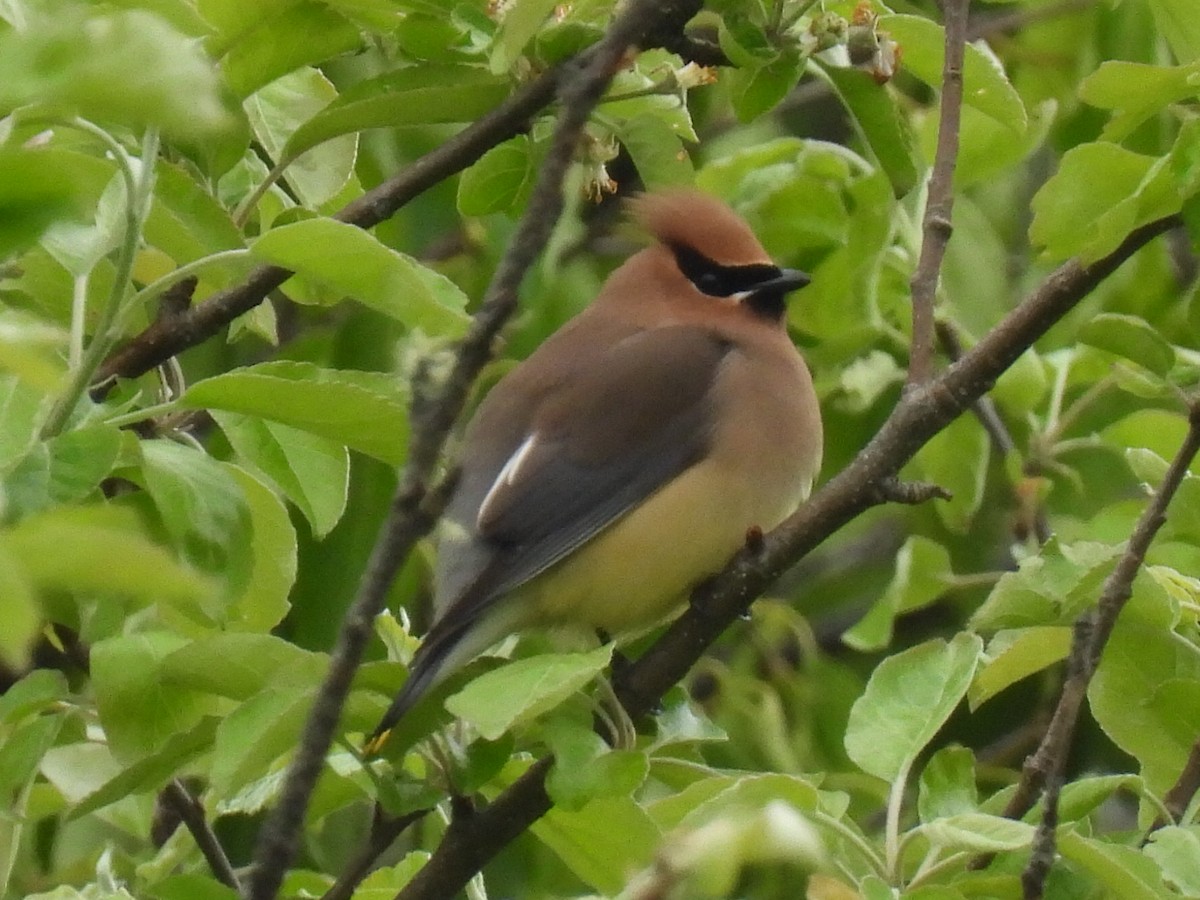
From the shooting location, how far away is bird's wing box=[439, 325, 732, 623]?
3.15 metres

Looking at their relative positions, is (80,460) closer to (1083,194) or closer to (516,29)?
(516,29)

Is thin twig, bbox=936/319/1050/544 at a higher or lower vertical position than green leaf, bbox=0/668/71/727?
lower

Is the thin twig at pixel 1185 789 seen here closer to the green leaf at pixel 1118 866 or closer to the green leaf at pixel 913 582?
the green leaf at pixel 1118 866

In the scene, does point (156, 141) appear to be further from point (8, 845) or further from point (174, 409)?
point (8, 845)

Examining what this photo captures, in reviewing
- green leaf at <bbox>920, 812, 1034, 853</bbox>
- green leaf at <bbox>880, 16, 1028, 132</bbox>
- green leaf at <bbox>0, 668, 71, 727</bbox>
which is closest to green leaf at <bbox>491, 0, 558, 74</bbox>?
green leaf at <bbox>880, 16, 1028, 132</bbox>

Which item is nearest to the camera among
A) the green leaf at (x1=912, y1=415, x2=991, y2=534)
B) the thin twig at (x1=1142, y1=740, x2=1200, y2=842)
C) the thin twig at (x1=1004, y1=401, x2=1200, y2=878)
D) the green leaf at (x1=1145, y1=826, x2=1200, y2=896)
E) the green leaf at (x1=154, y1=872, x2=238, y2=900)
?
the green leaf at (x1=1145, y1=826, x2=1200, y2=896)

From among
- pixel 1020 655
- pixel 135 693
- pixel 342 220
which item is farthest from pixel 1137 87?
pixel 135 693

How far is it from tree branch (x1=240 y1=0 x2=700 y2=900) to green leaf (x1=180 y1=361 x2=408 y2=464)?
2.10 ft

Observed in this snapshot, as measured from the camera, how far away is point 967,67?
2561 millimetres

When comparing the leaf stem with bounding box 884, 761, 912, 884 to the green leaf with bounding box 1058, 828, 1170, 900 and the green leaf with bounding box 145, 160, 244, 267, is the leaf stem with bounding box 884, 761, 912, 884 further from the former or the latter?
the green leaf with bounding box 145, 160, 244, 267

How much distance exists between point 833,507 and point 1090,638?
1.10 ft

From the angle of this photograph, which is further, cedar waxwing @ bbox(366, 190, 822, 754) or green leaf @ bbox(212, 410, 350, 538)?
cedar waxwing @ bbox(366, 190, 822, 754)

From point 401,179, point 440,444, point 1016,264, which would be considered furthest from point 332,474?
point 1016,264

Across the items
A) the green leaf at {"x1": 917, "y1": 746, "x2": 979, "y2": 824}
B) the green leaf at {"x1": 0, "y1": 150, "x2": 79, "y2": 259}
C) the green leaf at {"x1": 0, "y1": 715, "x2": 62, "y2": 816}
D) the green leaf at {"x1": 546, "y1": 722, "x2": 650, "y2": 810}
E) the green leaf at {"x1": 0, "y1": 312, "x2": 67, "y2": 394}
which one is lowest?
the green leaf at {"x1": 917, "y1": 746, "x2": 979, "y2": 824}
